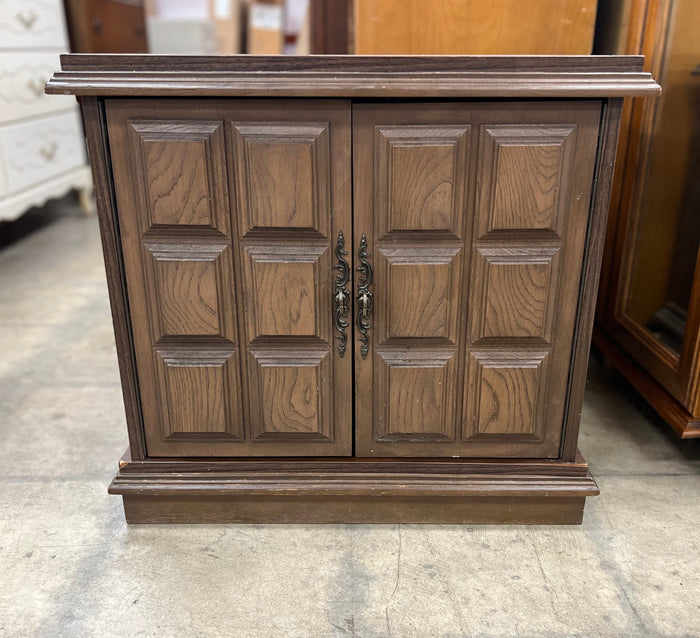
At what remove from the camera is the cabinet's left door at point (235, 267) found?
1.00 m

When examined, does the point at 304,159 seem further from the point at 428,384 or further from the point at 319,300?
the point at 428,384

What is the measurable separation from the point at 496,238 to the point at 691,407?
0.62 m

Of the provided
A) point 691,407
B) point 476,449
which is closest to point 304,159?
point 476,449

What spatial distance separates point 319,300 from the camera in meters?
1.09

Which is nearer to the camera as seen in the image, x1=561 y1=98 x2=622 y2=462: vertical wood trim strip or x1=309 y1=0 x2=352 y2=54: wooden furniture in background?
x1=561 y1=98 x2=622 y2=462: vertical wood trim strip

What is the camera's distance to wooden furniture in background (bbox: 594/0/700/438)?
1.37 meters

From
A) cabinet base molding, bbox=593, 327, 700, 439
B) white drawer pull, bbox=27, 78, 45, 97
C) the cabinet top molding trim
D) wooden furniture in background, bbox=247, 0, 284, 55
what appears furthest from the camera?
wooden furniture in background, bbox=247, 0, 284, 55

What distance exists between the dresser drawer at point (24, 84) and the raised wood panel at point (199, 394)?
82.1 inches

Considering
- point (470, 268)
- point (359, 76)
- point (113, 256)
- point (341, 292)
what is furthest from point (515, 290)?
point (113, 256)

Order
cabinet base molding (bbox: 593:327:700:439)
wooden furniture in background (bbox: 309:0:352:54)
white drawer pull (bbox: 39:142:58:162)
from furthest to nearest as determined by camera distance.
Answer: white drawer pull (bbox: 39:142:58:162) < wooden furniture in background (bbox: 309:0:352:54) < cabinet base molding (bbox: 593:327:700:439)

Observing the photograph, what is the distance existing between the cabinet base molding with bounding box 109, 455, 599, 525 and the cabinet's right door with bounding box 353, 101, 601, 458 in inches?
1.5

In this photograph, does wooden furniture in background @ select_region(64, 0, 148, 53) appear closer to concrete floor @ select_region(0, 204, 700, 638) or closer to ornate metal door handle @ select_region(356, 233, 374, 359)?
concrete floor @ select_region(0, 204, 700, 638)

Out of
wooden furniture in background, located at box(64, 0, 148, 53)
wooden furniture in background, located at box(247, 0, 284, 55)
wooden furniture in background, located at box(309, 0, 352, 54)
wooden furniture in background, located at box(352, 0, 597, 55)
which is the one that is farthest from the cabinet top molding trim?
wooden furniture in background, located at box(247, 0, 284, 55)

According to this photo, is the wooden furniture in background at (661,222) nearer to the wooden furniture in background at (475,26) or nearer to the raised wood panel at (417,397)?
the wooden furniture in background at (475,26)
